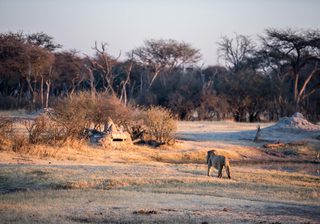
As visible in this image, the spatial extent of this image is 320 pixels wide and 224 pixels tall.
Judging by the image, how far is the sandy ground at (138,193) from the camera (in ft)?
40.8

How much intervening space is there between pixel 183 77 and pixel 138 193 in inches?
2021

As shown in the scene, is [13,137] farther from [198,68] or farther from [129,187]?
[198,68]

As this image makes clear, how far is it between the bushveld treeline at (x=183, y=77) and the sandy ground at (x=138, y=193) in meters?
26.9

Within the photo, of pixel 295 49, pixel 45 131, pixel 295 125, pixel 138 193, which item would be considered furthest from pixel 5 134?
pixel 295 49

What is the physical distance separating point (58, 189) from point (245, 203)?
5.52 m

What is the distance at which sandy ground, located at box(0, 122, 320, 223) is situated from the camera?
40.8 ft

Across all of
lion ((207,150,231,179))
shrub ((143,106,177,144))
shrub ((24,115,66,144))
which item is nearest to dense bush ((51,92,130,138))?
shrub ((24,115,66,144))

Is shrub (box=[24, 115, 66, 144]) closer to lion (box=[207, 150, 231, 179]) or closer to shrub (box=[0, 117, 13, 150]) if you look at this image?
shrub (box=[0, 117, 13, 150])

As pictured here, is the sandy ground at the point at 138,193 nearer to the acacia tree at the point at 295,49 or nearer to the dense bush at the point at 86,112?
the dense bush at the point at 86,112

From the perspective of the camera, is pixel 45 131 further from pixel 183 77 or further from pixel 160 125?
pixel 183 77

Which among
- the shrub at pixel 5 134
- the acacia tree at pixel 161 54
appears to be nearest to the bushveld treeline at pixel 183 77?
the acacia tree at pixel 161 54

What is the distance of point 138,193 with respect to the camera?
52.0 ft

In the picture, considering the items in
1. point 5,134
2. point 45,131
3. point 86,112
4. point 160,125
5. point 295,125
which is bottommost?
point 5,134

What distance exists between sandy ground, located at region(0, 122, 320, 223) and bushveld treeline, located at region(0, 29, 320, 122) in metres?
26.9
